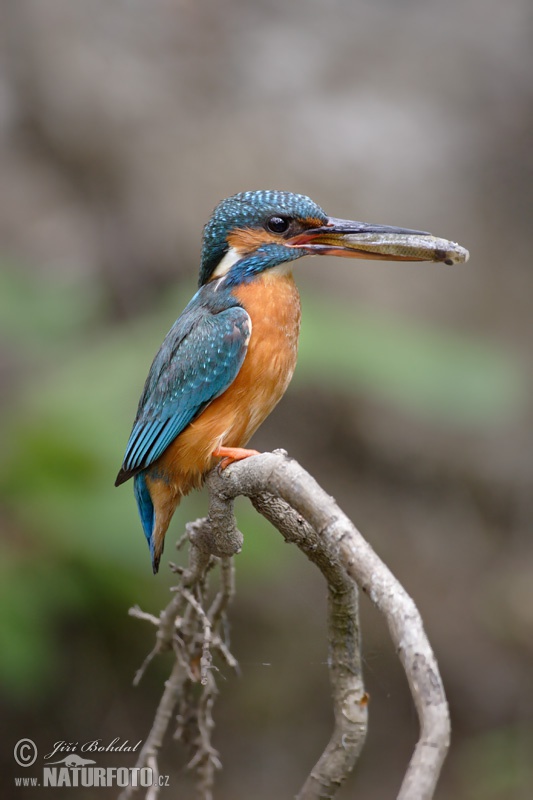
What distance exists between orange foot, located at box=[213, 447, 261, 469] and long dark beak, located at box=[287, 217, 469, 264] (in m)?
0.55

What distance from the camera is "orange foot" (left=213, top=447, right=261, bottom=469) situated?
7.02 feet

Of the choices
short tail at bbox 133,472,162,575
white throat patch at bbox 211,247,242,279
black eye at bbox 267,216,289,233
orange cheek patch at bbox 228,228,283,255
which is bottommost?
short tail at bbox 133,472,162,575

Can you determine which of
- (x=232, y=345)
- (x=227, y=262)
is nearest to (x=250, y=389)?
(x=232, y=345)

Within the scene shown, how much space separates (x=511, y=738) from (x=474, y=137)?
4.05m

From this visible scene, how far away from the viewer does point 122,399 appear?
3.94 m

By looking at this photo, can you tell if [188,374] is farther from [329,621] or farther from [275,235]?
[329,621]

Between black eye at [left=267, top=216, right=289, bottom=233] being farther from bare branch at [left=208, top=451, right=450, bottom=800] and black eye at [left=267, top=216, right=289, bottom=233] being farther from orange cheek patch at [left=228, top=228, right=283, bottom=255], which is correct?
bare branch at [left=208, top=451, right=450, bottom=800]

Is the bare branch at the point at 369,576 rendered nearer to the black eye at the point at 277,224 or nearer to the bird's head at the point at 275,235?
the bird's head at the point at 275,235

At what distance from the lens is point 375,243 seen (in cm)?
222

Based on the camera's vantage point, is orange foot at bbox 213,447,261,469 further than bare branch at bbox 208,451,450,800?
Yes

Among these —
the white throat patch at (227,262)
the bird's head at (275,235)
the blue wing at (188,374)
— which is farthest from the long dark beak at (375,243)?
the blue wing at (188,374)

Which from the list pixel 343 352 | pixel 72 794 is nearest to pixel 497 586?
pixel 343 352
